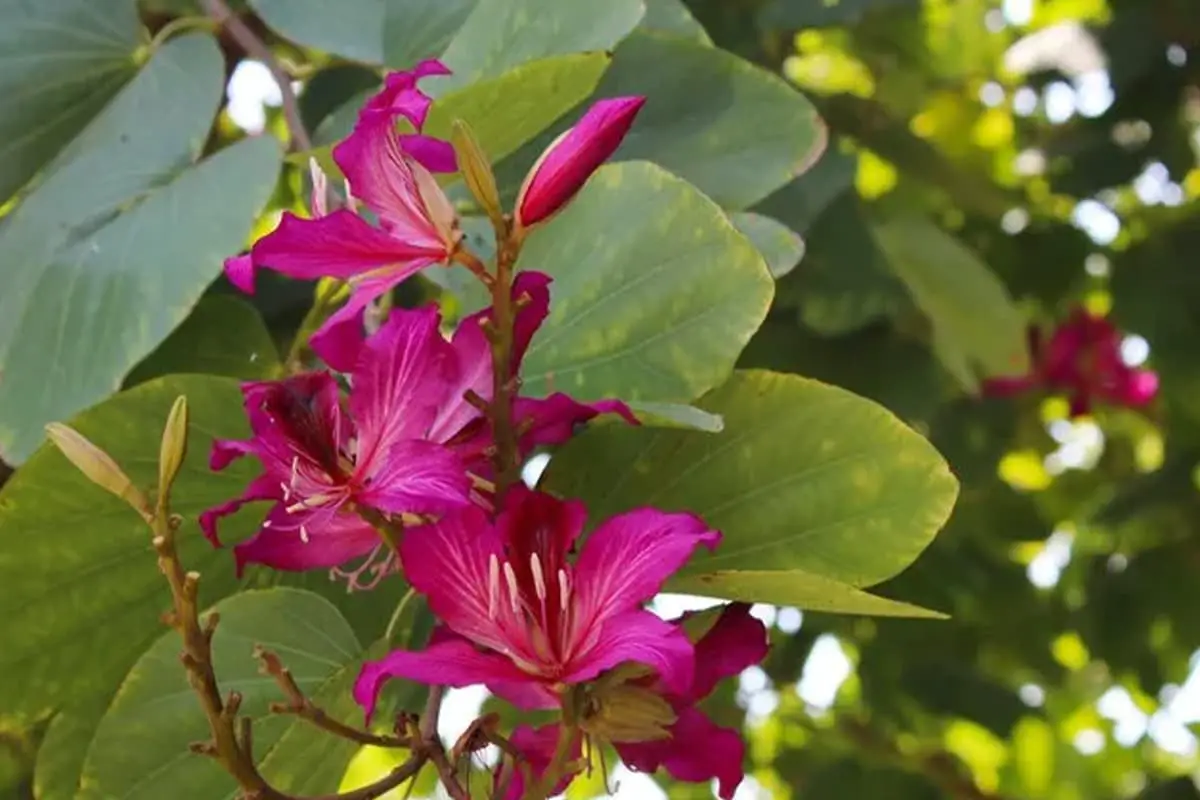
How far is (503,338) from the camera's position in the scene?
0.26 meters

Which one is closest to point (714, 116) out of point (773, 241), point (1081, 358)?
point (773, 241)

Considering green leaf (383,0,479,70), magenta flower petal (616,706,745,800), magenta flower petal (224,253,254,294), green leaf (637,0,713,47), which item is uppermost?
magenta flower petal (224,253,254,294)

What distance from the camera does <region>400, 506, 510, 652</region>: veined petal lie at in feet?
0.84

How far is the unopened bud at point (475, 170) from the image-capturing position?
0.26 meters

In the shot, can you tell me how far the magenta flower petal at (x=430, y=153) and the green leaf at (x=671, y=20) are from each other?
151 millimetres

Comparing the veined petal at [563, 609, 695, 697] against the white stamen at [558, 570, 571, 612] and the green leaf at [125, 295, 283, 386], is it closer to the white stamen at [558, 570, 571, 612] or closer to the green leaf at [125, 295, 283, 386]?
the white stamen at [558, 570, 571, 612]

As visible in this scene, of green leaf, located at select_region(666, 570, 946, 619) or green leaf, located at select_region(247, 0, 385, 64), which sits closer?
green leaf, located at select_region(666, 570, 946, 619)

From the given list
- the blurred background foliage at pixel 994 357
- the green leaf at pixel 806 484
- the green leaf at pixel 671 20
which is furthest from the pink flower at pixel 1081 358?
the green leaf at pixel 806 484

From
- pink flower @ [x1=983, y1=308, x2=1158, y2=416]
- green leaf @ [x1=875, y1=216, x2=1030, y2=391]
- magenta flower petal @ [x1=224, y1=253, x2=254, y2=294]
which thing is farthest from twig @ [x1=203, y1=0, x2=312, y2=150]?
pink flower @ [x1=983, y1=308, x2=1158, y2=416]

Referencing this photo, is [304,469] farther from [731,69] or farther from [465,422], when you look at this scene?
[731,69]

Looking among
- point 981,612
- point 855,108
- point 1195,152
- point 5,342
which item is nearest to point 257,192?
point 5,342

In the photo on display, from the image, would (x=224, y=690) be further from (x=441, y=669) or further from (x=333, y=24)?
(x=333, y=24)

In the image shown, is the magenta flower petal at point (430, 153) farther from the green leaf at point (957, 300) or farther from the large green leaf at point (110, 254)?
the green leaf at point (957, 300)

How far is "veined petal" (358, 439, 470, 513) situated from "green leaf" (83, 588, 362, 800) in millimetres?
61
